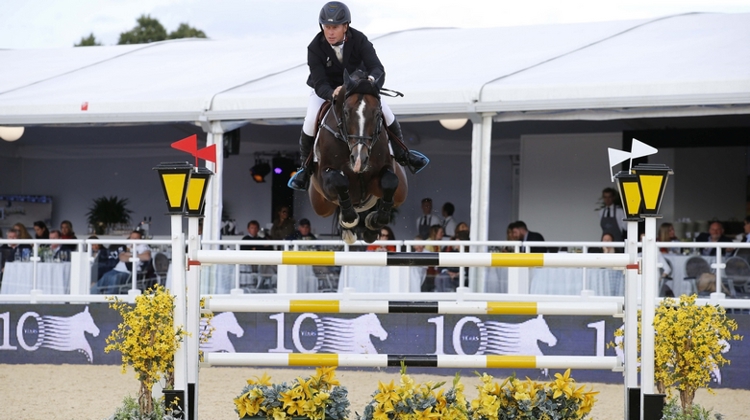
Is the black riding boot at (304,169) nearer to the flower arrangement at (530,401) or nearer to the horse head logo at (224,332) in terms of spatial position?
the flower arrangement at (530,401)

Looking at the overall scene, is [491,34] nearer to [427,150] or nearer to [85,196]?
[427,150]

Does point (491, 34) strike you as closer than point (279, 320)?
No

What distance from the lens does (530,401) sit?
14.0 ft

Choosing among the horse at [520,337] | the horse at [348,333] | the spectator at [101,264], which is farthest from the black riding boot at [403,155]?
the spectator at [101,264]

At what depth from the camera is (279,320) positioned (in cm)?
931

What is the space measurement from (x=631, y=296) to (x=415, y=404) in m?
1.18

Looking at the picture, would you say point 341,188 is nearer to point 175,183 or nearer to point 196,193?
point 196,193

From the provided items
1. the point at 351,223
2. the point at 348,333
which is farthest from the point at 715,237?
the point at 351,223

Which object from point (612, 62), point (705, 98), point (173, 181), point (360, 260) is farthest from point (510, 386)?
point (612, 62)

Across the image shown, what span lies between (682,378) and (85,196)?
40.4 ft

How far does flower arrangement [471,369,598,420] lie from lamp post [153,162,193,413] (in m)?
1.49

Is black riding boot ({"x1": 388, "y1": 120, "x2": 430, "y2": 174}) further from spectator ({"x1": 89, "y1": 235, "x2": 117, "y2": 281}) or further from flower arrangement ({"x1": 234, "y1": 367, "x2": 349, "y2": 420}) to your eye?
spectator ({"x1": 89, "y1": 235, "x2": 117, "y2": 281})

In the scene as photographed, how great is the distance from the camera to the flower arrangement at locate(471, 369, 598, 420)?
14.0ft

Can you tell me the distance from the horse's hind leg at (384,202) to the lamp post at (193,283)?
102 centimetres
